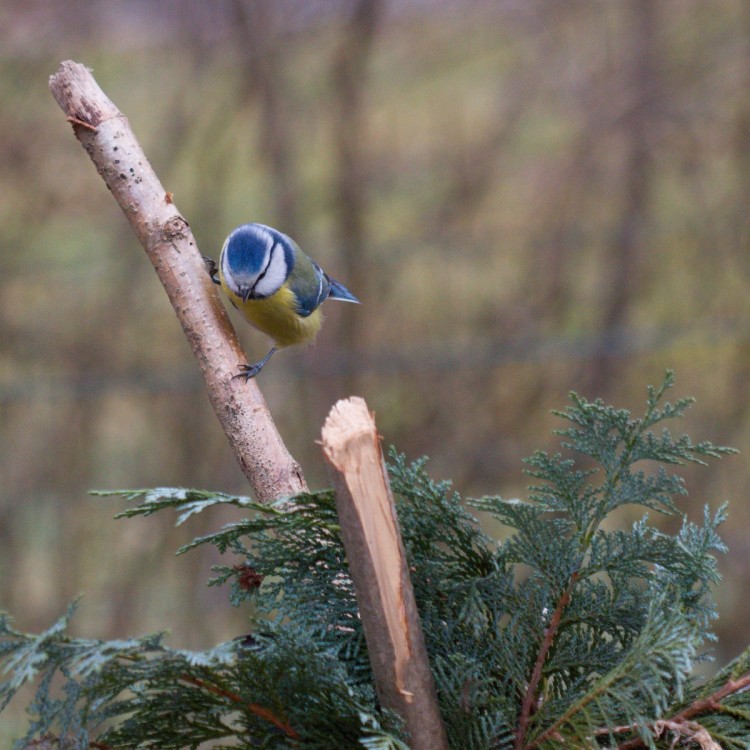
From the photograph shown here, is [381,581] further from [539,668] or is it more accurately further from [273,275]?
[273,275]

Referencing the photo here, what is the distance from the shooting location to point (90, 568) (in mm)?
3695

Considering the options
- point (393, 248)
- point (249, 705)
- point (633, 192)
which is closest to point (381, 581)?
point (249, 705)

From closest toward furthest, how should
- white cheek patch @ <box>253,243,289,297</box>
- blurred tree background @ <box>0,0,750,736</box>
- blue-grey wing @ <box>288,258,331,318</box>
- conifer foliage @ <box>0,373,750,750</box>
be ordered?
conifer foliage @ <box>0,373,750,750</box> → white cheek patch @ <box>253,243,289,297</box> → blue-grey wing @ <box>288,258,331,318</box> → blurred tree background @ <box>0,0,750,736</box>

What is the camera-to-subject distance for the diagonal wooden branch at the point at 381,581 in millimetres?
723

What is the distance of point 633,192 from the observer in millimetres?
3619

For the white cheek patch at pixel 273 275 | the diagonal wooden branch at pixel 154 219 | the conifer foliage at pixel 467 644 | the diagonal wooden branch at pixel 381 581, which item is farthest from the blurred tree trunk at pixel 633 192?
the diagonal wooden branch at pixel 381 581

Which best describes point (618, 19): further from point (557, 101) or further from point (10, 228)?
point (10, 228)

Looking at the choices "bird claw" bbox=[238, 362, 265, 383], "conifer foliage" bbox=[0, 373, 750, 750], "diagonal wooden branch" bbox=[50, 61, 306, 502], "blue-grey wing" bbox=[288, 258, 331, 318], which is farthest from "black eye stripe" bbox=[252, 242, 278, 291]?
"conifer foliage" bbox=[0, 373, 750, 750]

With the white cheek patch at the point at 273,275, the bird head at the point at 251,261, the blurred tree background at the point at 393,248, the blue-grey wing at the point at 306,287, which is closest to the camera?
the bird head at the point at 251,261

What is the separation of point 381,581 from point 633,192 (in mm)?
3189

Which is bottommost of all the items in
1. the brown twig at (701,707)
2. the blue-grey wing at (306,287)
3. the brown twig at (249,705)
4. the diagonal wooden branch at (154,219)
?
the brown twig at (701,707)

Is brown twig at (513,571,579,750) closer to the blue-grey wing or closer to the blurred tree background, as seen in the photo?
the blue-grey wing

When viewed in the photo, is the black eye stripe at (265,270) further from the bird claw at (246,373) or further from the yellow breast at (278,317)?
the bird claw at (246,373)

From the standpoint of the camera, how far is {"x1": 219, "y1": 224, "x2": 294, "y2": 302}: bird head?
6.10 feet
